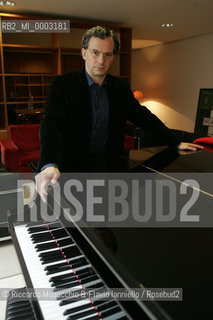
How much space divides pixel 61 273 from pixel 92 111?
37.5 inches

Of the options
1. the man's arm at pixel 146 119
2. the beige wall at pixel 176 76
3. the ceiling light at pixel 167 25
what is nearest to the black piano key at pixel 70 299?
the man's arm at pixel 146 119

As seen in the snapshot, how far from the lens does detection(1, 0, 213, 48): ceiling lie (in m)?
4.07

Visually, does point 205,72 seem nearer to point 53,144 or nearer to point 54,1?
point 54,1

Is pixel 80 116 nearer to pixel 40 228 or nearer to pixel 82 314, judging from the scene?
pixel 40 228

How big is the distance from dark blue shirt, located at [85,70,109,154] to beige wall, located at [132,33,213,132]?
577 cm

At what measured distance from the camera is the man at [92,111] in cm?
134

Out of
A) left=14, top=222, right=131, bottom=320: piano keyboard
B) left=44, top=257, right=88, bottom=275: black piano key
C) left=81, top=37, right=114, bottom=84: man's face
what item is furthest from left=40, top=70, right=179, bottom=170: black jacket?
left=44, top=257, right=88, bottom=275: black piano key

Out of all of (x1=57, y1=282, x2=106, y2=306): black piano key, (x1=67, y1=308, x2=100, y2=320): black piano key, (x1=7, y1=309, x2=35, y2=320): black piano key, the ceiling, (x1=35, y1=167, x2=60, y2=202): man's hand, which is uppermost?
the ceiling

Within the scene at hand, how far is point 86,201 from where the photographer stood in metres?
0.92

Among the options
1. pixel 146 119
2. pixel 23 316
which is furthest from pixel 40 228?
pixel 146 119

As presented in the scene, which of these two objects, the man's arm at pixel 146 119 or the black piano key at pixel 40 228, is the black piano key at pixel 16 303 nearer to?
the black piano key at pixel 40 228

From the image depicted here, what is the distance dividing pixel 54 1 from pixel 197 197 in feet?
12.9

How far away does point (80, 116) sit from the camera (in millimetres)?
1580

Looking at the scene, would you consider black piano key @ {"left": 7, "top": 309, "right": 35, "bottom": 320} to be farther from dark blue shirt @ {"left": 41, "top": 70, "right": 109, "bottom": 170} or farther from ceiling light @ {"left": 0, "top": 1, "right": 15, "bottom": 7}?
ceiling light @ {"left": 0, "top": 1, "right": 15, "bottom": 7}
